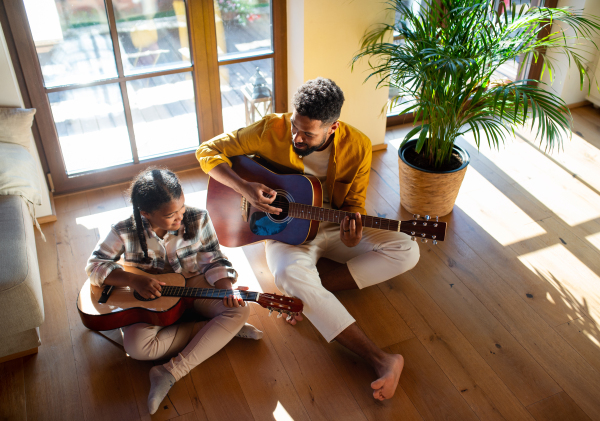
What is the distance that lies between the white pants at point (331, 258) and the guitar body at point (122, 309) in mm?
416

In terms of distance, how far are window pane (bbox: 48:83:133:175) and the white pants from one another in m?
1.24

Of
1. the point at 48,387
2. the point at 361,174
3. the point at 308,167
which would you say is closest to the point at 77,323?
the point at 48,387

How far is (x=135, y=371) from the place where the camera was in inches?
73.4

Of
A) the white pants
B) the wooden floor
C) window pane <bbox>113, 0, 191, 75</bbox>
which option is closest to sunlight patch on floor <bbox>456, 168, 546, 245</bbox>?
the wooden floor

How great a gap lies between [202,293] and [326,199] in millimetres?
684

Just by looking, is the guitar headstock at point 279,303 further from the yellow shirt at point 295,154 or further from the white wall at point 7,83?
the white wall at point 7,83

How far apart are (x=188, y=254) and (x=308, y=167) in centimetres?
61

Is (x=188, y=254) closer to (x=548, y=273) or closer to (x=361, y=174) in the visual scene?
(x=361, y=174)

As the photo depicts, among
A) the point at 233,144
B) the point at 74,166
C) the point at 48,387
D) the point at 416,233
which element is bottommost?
the point at 48,387

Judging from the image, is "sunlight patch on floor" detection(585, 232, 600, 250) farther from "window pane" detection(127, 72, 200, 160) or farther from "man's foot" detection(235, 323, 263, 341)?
"window pane" detection(127, 72, 200, 160)

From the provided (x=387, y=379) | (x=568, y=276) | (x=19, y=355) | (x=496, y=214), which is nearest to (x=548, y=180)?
(x=496, y=214)

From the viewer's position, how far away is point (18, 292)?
1.69 m

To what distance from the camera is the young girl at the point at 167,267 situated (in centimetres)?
174

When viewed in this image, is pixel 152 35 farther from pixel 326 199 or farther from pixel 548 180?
pixel 548 180
